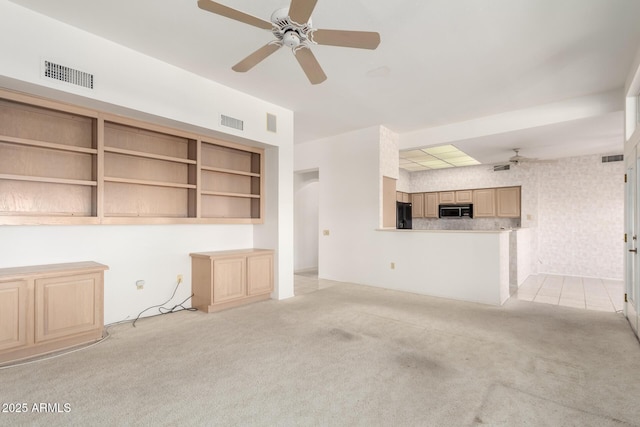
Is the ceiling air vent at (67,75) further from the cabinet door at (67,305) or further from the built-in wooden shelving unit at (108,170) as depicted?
the cabinet door at (67,305)

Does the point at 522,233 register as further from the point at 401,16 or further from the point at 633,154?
the point at 401,16

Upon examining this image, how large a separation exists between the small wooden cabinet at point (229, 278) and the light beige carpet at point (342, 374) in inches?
13.6

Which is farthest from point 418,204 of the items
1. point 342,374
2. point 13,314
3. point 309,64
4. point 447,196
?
point 13,314

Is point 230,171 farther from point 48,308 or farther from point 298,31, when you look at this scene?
point 298,31

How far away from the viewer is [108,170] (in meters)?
3.68

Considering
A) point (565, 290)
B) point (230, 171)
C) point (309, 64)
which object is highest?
point (309, 64)

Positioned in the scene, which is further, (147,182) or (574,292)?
(574,292)

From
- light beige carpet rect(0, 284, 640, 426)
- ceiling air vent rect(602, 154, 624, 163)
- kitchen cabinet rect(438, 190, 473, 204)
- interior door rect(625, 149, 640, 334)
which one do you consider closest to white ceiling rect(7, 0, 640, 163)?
interior door rect(625, 149, 640, 334)

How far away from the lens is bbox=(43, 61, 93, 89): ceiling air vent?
2.81m

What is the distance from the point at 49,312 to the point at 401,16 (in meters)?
4.04

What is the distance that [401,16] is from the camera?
2.76 metres

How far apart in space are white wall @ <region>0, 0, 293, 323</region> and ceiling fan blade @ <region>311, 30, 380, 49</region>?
2170 millimetres

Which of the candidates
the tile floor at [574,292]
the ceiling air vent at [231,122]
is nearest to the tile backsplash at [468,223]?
the tile floor at [574,292]

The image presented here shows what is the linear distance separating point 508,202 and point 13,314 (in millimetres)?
9096
